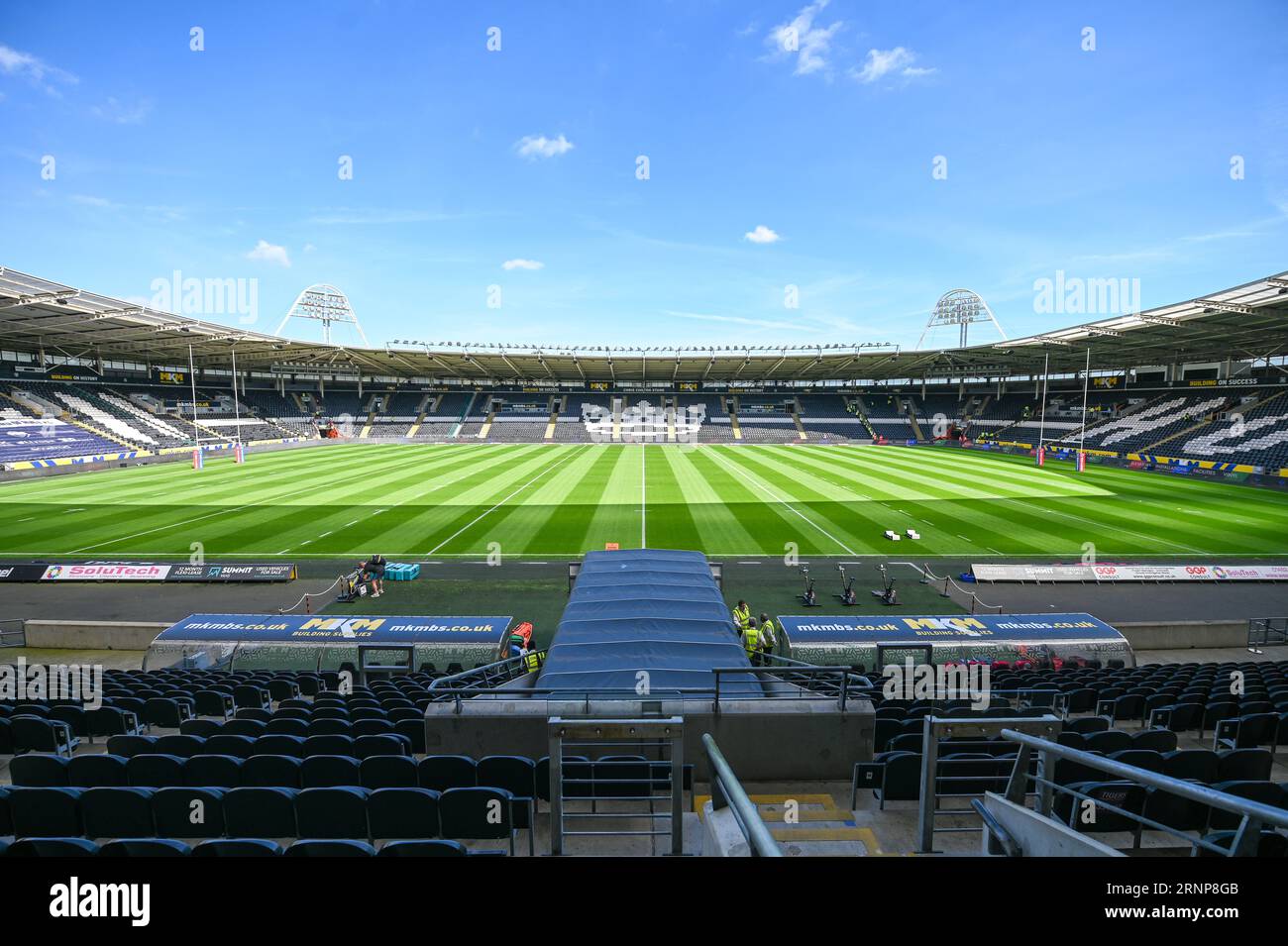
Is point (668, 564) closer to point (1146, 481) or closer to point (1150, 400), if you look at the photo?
point (1146, 481)

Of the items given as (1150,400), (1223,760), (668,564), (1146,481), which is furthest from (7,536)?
(1150,400)

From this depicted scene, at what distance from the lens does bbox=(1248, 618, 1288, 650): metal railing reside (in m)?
16.0

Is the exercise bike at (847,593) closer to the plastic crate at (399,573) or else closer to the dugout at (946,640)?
the dugout at (946,640)

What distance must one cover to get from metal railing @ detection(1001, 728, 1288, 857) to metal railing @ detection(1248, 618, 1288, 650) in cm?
1606

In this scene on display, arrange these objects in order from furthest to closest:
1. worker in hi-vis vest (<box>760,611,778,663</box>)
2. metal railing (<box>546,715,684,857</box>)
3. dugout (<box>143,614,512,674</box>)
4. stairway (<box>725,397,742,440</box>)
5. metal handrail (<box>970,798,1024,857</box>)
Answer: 1. stairway (<box>725,397,742,440</box>)
2. worker in hi-vis vest (<box>760,611,778,663</box>)
3. dugout (<box>143,614,512,674</box>)
4. metal railing (<box>546,715,684,857</box>)
5. metal handrail (<box>970,798,1024,857</box>)

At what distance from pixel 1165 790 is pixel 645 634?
26.0ft

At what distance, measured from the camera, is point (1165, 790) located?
3.95m

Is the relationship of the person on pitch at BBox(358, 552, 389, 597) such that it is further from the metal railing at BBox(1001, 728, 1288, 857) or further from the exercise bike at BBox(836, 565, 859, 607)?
the metal railing at BBox(1001, 728, 1288, 857)

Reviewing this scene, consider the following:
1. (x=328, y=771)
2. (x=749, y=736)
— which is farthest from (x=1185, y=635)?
(x=328, y=771)

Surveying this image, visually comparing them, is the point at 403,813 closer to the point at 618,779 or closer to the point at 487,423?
the point at 618,779

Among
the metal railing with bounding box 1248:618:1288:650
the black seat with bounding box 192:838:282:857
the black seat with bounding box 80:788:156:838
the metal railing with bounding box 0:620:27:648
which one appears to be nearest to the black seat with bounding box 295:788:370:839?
the black seat with bounding box 192:838:282:857

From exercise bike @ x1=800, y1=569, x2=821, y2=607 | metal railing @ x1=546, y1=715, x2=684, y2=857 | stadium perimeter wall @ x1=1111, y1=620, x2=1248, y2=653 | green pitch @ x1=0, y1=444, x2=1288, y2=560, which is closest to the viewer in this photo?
metal railing @ x1=546, y1=715, x2=684, y2=857

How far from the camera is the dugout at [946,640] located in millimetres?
13367
